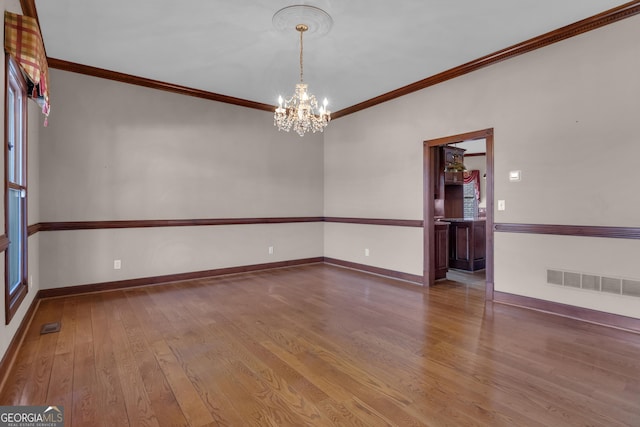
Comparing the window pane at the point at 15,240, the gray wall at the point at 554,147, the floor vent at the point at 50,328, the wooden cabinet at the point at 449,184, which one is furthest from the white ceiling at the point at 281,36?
the floor vent at the point at 50,328

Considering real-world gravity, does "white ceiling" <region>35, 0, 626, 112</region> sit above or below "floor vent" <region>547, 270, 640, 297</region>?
above

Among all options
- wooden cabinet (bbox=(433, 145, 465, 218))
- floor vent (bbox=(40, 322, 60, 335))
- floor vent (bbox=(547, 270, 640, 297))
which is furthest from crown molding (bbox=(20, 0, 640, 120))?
floor vent (bbox=(40, 322, 60, 335))

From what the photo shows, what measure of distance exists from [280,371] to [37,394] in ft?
4.64

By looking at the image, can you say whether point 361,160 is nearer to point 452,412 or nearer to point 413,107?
point 413,107

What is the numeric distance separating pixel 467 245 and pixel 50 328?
556cm

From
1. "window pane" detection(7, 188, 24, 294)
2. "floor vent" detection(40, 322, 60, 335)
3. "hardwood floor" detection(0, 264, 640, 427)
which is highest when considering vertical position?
"window pane" detection(7, 188, 24, 294)

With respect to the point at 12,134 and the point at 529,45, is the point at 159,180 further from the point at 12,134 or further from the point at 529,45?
the point at 529,45

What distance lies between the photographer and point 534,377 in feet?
7.09

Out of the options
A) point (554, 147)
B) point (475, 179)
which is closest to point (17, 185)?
point (554, 147)

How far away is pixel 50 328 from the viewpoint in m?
2.99

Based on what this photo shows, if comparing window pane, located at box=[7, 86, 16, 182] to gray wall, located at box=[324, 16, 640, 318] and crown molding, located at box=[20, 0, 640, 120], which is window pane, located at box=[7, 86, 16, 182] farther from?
gray wall, located at box=[324, 16, 640, 318]

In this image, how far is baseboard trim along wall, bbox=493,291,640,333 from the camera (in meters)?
2.96

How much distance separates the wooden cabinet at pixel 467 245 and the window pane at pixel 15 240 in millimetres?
5650

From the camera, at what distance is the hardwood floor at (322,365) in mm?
1811
